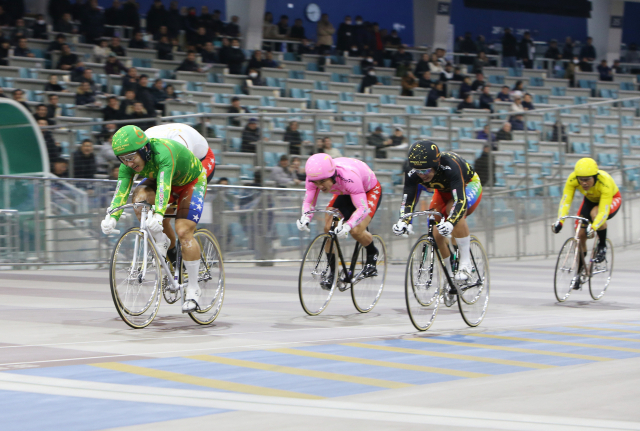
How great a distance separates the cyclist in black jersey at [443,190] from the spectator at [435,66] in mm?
16951

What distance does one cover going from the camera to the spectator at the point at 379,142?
1641 centimetres

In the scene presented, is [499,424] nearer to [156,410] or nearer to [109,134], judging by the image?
[156,410]

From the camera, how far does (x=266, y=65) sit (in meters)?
21.5

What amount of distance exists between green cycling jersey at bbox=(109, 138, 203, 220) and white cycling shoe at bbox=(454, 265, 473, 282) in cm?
268

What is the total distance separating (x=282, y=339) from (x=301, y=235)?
837 cm

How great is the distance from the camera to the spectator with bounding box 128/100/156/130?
14.8m

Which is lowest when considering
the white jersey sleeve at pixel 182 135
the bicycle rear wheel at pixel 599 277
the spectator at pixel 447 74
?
the bicycle rear wheel at pixel 599 277

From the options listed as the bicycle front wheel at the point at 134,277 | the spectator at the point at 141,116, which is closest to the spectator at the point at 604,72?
the spectator at the point at 141,116

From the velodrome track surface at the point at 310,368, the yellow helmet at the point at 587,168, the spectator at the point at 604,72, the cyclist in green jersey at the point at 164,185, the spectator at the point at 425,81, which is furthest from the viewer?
the spectator at the point at 604,72

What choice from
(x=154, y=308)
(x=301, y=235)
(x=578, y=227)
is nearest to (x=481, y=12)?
(x=301, y=235)

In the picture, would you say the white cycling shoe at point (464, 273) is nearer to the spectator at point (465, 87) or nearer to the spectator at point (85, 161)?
the spectator at point (85, 161)

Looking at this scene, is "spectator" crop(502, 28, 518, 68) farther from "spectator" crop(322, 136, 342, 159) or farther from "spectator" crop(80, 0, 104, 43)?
"spectator" crop(322, 136, 342, 159)

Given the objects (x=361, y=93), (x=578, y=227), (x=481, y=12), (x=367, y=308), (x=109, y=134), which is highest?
(x=481, y=12)

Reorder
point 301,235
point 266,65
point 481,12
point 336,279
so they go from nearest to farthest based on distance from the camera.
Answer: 1. point 336,279
2. point 301,235
3. point 266,65
4. point 481,12
